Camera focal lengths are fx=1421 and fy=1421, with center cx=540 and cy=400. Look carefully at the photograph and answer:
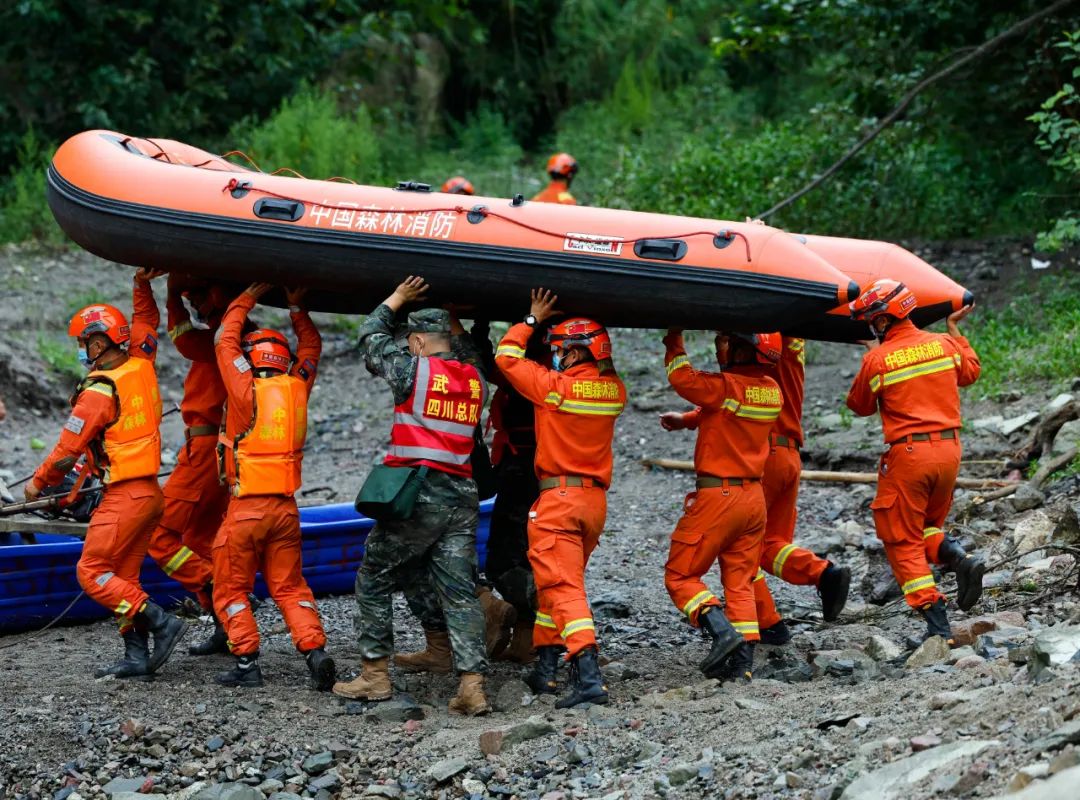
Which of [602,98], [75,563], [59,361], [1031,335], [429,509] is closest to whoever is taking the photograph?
[429,509]

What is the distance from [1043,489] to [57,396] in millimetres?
7506

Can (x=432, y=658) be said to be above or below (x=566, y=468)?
below

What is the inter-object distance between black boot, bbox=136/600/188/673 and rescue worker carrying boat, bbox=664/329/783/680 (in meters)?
2.21

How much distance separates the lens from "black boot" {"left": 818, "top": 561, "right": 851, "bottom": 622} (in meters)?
6.84

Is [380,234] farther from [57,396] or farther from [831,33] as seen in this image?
[831,33]

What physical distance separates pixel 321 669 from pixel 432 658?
0.59 metres

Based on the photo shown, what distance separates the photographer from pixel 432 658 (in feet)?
21.2

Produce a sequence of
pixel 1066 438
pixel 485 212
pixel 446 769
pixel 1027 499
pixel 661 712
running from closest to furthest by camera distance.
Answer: pixel 446 769, pixel 661 712, pixel 485 212, pixel 1027 499, pixel 1066 438

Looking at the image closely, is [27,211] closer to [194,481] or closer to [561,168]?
[561,168]

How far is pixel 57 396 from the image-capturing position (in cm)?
1136

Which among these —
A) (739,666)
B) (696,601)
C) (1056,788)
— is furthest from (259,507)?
(1056,788)

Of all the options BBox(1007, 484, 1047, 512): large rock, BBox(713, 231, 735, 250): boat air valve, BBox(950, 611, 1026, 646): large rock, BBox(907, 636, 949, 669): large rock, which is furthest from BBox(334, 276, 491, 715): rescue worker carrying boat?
BBox(1007, 484, 1047, 512): large rock

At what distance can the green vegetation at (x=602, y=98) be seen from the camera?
40.5ft

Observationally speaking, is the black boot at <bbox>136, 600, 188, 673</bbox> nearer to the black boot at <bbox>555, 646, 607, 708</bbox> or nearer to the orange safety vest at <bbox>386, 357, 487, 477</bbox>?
the orange safety vest at <bbox>386, 357, 487, 477</bbox>
